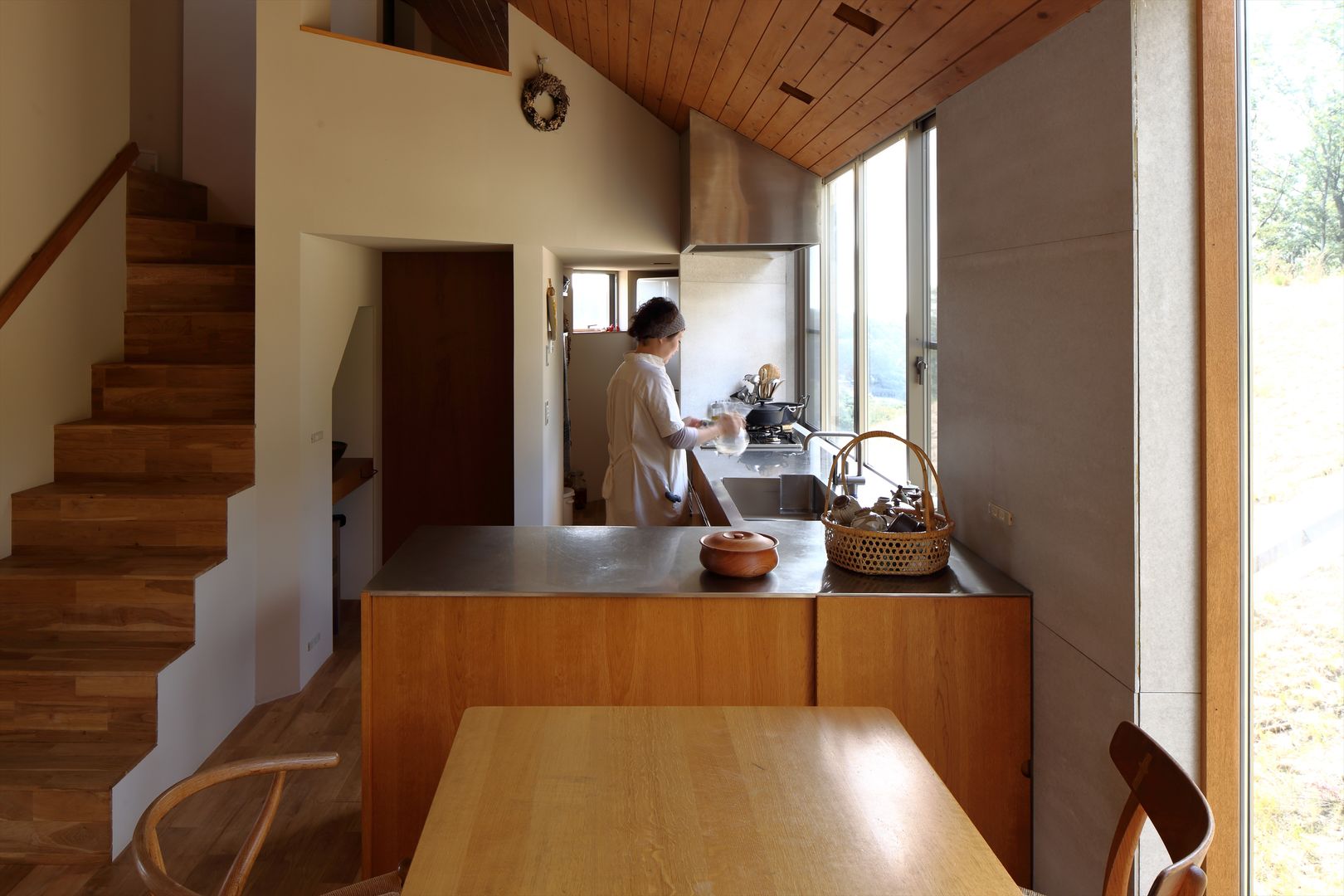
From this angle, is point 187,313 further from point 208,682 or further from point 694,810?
point 694,810

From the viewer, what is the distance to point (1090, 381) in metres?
1.99

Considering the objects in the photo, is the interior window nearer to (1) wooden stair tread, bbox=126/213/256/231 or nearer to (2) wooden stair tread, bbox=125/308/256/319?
(1) wooden stair tread, bbox=126/213/256/231

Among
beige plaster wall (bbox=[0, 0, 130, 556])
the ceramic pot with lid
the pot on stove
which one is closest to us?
the ceramic pot with lid

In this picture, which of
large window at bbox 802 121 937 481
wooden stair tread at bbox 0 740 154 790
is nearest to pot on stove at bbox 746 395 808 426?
large window at bbox 802 121 937 481

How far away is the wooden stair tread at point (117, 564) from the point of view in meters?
3.58

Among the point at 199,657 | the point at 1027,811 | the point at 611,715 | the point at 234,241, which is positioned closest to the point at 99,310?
the point at 234,241

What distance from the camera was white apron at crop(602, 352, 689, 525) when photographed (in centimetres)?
377

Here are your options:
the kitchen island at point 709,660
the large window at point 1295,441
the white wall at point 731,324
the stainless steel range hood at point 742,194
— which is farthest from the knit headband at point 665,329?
the large window at point 1295,441

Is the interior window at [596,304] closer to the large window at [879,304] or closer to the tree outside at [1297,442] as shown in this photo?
the large window at [879,304]

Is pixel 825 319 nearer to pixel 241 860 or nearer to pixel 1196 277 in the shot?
pixel 1196 277

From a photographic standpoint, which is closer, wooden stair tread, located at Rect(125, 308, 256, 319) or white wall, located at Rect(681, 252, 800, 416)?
wooden stair tread, located at Rect(125, 308, 256, 319)

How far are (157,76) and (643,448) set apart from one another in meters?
4.35

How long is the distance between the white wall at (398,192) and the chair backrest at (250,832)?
2.92m

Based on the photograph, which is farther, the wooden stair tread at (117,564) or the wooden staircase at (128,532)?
the wooden stair tread at (117,564)
